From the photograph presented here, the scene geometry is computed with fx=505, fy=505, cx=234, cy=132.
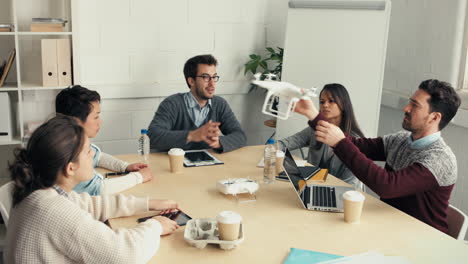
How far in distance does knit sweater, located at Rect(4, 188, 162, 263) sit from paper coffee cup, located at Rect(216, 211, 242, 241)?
0.26 meters

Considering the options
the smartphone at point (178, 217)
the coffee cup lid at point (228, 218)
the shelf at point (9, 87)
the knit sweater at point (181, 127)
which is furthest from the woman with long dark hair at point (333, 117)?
the shelf at point (9, 87)

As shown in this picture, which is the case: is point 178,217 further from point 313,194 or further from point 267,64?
point 267,64

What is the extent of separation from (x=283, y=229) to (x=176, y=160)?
78cm

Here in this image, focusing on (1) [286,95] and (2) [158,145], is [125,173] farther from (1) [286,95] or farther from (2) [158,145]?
(1) [286,95]

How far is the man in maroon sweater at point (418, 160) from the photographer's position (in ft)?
6.94

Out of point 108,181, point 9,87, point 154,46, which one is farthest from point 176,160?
point 154,46

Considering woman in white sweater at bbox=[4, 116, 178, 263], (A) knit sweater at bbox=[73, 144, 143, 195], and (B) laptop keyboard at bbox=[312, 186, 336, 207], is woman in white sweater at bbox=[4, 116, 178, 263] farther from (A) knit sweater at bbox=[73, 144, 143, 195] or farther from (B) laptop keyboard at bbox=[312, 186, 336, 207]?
(B) laptop keyboard at bbox=[312, 186, 336, 207]

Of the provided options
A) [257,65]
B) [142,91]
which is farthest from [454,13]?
[142,91]

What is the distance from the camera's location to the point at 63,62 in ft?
10.7

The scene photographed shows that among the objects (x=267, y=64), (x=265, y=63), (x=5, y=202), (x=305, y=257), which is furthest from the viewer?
(x=267, y=64)

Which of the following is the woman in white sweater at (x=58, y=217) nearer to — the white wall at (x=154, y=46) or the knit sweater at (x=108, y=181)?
the knit sweater at (x=108, y=181)

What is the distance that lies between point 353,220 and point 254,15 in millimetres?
2529

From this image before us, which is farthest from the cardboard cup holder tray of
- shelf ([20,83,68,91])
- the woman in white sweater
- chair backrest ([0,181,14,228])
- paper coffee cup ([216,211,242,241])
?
shelf ([20,83,68,91])

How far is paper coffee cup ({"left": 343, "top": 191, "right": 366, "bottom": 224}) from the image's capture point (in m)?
1.92
